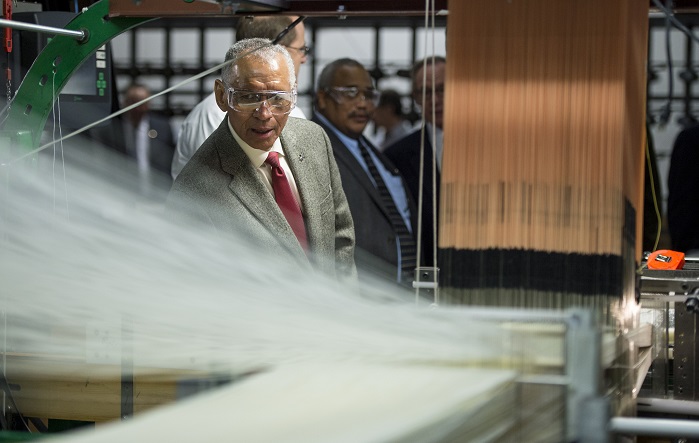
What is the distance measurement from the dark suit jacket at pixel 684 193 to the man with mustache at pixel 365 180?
1036mm

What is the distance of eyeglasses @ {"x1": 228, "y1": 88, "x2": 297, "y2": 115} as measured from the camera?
286 centimetres

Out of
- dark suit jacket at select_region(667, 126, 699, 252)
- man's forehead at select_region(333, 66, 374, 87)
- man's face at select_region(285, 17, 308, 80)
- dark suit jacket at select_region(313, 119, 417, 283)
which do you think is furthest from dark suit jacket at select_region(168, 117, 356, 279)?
dark suit jacket at select_region(667, 126, 699, 252)

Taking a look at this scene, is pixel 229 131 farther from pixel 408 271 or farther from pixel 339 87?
pixel 339 87

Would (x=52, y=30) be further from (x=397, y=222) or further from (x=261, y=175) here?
(x=397, y=222)

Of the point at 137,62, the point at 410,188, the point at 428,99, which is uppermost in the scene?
the point at 137,62

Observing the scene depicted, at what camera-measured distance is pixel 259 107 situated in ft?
9.34

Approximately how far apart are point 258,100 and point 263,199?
10.3 inches

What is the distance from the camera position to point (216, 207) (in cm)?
280

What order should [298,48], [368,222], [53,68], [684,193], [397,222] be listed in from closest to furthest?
[53,68], [298,48], [368,222], [397,222], [684,193]

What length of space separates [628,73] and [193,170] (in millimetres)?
1236

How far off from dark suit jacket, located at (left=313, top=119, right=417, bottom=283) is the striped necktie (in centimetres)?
4

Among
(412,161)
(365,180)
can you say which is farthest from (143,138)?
(365,180)

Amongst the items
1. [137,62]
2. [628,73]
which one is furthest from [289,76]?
[137,62]

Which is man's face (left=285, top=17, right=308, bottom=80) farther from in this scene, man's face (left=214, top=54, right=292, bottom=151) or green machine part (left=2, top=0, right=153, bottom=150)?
green machine part (left=2, top=0, right=153, bottom=150)
